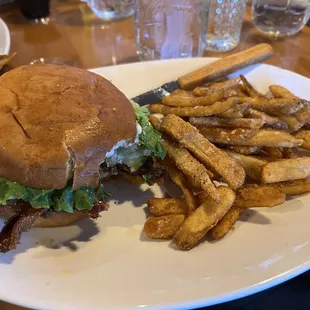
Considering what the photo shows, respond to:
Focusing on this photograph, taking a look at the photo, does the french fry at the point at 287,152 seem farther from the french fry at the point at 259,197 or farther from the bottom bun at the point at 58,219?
the bottom bun at the point at 58,219

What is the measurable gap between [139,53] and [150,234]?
3.90 feet

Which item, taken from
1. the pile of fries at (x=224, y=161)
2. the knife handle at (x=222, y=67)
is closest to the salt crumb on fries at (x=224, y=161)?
the pile of fries at (x=224, y=161)

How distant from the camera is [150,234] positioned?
1231 millimetres

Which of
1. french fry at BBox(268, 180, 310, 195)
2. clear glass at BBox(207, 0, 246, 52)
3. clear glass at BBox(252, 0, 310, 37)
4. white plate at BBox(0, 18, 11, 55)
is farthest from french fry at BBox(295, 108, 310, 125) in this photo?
white plate at BBox(0, 18, 11, 55)

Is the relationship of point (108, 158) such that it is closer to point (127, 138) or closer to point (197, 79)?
point (127, 138)

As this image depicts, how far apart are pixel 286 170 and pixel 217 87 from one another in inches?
18.9

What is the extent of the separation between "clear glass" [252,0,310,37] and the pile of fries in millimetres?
978

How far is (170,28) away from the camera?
81.0 inches

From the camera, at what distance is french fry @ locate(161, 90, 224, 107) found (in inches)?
56.8

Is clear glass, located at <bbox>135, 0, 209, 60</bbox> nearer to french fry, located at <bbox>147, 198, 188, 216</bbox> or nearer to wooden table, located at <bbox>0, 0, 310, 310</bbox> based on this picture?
wooden table, located at <bbox>0, 0, 310, 310</bbox>

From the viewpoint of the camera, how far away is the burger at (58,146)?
113 centimetres

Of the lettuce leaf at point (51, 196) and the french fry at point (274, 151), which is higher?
the lettuce leaf at point (51, 196)

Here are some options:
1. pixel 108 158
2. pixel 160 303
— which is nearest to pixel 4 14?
pixel 108 158

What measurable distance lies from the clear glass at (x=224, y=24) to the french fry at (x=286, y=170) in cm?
112
